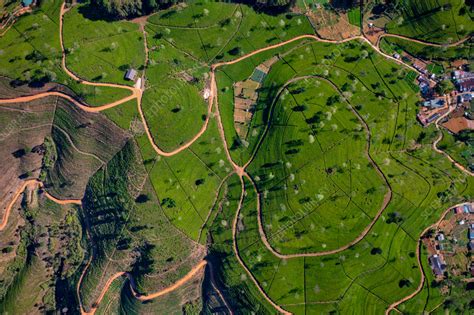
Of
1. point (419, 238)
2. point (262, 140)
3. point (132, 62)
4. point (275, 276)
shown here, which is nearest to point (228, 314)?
point (275, 276)

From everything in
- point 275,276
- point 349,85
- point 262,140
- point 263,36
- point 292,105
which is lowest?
point 275,276

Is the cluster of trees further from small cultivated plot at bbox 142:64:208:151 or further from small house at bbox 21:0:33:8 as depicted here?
small house at bbox 21:0:33:8

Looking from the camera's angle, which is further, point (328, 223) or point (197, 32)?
point (197, 32)

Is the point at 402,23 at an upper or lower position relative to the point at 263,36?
upper

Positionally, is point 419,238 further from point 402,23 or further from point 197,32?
point 197,32

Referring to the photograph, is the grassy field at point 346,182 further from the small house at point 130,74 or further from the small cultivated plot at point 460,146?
the small house at point 130,74

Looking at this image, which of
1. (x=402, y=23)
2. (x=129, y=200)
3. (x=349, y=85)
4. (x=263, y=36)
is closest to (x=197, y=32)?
(x=263, y=36)

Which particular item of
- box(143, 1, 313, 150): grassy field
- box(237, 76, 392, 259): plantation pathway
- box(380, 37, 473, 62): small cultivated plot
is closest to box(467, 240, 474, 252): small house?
box(237, 76, 392, 259): plantation pathway
